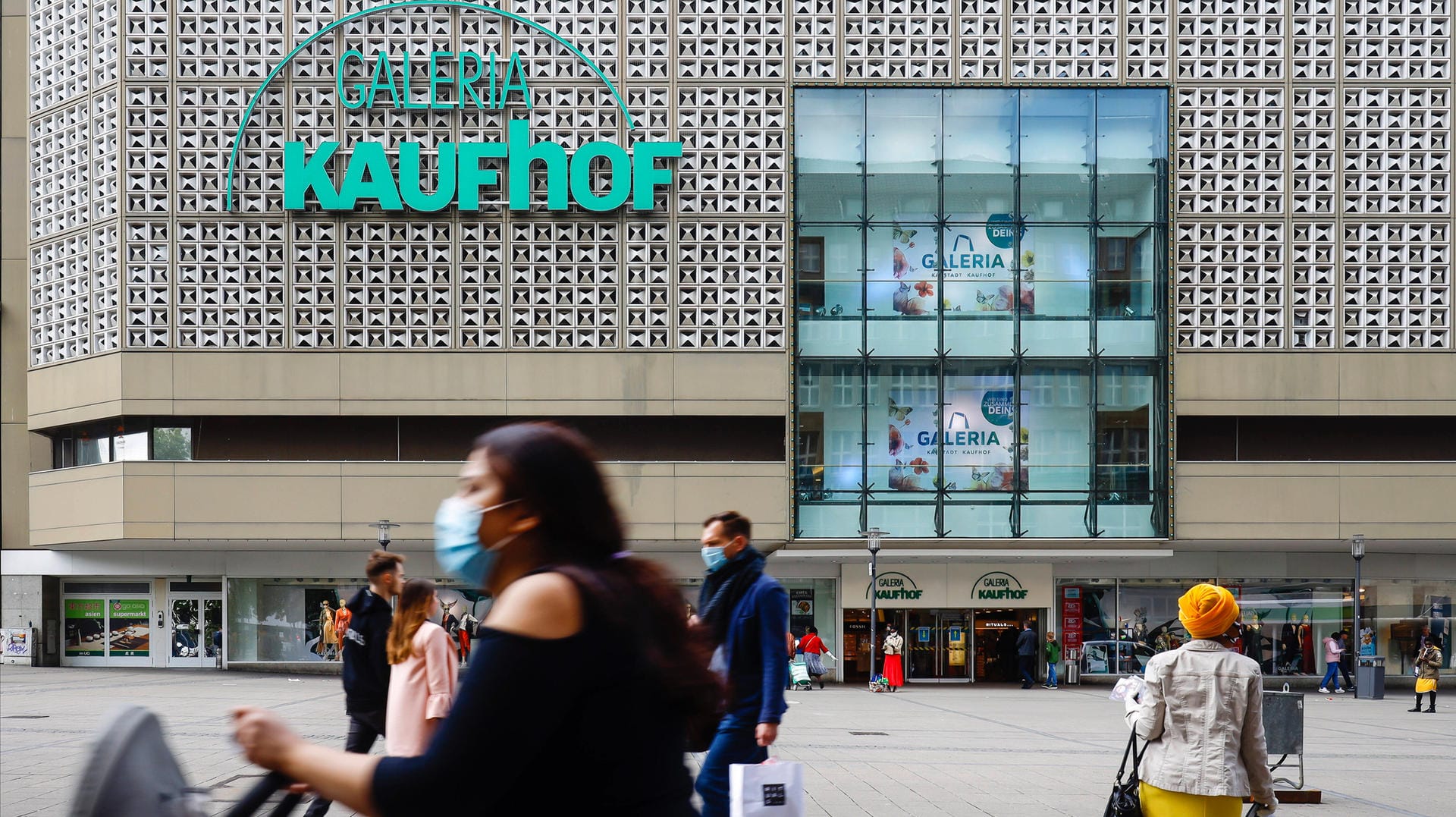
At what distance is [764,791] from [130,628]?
33.5 m

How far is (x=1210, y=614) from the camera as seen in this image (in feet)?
18.2

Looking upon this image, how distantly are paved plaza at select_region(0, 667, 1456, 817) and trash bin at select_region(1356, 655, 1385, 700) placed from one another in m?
0.97

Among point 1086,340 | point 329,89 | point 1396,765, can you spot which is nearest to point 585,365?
point 329,89

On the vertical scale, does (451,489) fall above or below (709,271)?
below

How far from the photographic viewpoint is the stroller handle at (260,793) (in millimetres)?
2072

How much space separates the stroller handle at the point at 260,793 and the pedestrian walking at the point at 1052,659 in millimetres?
32131

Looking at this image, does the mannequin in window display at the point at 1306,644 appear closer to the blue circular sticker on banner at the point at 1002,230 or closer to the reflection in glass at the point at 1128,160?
the reflection in glass at the point at 1128,160

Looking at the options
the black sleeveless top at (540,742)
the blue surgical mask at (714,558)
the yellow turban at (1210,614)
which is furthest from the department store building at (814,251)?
the black sleeveless top at (540,742)

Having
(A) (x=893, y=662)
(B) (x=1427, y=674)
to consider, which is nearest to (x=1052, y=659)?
Result: (A) (x=893, y=662)

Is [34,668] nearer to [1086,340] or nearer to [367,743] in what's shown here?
[1086,340]

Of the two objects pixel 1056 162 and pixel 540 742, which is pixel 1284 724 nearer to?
pixel 540 742

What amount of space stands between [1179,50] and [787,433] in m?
12.6

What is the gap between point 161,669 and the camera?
3409 cm

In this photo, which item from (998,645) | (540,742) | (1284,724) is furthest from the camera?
(998,645)
